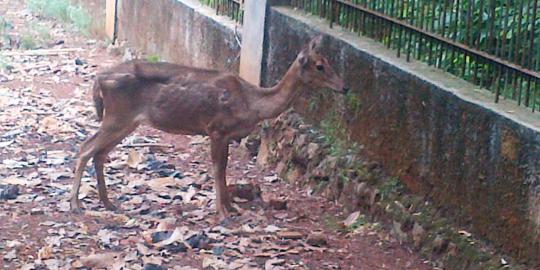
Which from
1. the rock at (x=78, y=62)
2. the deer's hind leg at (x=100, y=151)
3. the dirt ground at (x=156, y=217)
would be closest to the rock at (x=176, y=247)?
the dirt ground at (x=156, y=217)

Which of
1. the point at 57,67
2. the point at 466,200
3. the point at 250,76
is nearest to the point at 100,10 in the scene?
the point at 57,67

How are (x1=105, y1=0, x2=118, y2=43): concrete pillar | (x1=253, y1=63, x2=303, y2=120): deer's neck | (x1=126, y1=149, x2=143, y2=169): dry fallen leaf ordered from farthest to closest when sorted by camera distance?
(x1=105, y1=0, x2=118, y2=43): concrete pillar < (x1=126, y1=149, x2=143, y2=169): dry fallen leaf < (x1=253, y1=63, x2=303, y2=120): deer's neck

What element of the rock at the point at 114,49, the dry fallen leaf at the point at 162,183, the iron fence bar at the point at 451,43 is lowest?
the rock at the point at 114,49

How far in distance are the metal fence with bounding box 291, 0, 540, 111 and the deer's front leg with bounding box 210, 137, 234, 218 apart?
148 centimetres

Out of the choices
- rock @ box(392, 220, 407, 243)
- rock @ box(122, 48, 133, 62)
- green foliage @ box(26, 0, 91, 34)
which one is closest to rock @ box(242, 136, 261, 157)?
rock @ box(392, 220, 407, 243)

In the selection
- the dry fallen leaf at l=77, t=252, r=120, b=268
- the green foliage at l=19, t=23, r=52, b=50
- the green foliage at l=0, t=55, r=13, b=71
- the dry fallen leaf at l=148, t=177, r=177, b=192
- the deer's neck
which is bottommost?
the green foliage at l=19, t=23, r=52, b=50

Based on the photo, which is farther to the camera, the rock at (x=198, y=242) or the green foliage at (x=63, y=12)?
the green foliage at (x=63, y=12)

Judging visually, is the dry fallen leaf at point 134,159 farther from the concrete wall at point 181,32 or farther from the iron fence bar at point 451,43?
the iron fence bar at point 451,43

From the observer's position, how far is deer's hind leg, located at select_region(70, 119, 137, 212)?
29.4 ft

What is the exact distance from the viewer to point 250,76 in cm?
1091

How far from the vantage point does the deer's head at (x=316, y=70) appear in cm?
877

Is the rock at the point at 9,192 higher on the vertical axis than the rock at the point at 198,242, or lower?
lower

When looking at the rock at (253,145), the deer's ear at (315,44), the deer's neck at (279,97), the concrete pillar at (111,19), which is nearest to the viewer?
the deer's ear at (315,44)

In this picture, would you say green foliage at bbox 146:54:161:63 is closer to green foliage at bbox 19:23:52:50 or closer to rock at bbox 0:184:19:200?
green foliage at bbox 19:23:52:50
